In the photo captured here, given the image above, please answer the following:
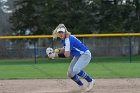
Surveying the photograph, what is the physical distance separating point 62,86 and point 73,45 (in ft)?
6.06

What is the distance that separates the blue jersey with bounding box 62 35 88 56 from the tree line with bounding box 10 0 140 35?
19.8 m

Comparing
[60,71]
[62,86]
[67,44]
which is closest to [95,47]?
[60,71]

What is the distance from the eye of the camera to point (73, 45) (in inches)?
443

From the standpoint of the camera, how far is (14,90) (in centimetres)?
1191

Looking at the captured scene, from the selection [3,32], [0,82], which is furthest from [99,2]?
[0,82]

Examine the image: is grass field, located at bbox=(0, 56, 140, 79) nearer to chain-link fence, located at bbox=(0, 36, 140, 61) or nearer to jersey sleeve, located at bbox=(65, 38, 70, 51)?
jersey sleeve, located at bbox=(65, 38, 70, 51)

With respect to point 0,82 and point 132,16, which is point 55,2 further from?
point 0,82

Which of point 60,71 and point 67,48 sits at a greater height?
point 67,48

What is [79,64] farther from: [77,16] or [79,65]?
[77,16]

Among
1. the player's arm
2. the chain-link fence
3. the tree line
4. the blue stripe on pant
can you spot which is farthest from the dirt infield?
the chain-link fence

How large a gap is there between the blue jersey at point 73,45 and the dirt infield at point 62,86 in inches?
38.5

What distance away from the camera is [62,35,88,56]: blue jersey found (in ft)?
36.2

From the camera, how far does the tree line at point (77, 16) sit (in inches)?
1243

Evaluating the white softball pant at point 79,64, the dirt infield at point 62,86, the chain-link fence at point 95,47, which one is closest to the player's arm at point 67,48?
the white softball pant at point 79,64
